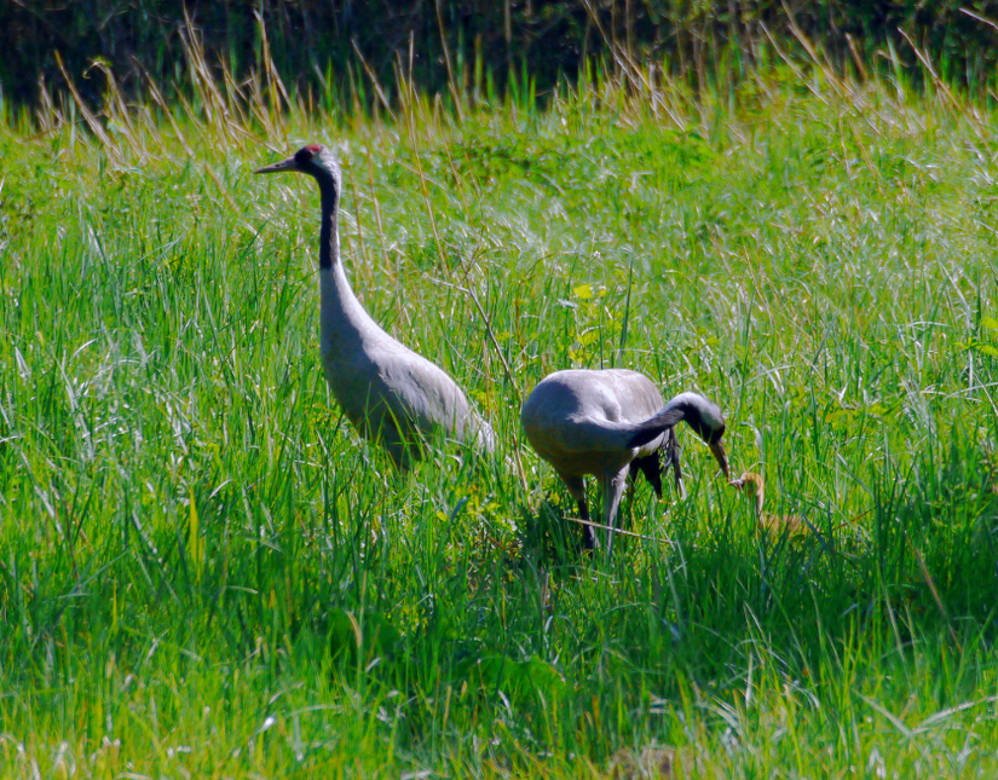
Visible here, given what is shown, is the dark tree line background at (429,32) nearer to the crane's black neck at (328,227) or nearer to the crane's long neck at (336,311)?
the crane's black neck at (328,227)

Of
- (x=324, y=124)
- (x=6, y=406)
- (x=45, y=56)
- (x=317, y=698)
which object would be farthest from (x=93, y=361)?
(x=45, y=56)

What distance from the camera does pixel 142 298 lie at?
4688 mm

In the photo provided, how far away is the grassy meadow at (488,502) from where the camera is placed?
2531 millimetres

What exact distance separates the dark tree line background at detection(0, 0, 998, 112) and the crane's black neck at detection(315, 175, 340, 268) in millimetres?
5944

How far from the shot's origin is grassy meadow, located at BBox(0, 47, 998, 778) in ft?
8.30

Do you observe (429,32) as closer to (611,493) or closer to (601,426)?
(611,493)

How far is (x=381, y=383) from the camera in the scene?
4129 millimetres

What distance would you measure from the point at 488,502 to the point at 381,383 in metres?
0.64

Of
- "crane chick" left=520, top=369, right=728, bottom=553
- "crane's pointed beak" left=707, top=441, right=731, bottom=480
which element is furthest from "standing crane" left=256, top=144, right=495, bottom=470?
"crane's pointed beak" left=707, top=441, right=731, bottom=480

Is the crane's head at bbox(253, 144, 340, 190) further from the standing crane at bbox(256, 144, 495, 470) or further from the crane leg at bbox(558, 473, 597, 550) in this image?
the crane leg at bbox(558, 473, 597, 550)

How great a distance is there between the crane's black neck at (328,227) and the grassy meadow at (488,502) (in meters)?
0.41

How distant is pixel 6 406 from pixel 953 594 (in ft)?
9.01

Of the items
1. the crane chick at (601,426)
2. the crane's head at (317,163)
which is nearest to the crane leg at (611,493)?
the crane chick at (601,426)

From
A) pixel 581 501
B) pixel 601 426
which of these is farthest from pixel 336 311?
pixel 601 426
